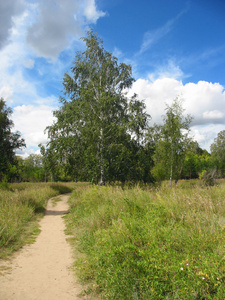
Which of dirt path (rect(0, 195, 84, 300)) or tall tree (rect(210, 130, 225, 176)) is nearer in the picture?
dirt path (rect(0, 195, 84, 300))

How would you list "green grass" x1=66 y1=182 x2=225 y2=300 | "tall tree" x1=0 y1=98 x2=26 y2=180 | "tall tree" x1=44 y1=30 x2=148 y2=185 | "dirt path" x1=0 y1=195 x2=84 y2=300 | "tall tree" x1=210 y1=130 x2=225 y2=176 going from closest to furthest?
1. "green grass" x1=66 y1=182 x2=225 y2=300
2. "dirt path" x1=0 y1=195 x2=84 y2=300
3. "tall tree" x1=44 y1=30 x2=148 y2=185
4. "tall tree" x1=0 y1=98 x2=26 y2=180
5. "tall tree" x1=210 y1=130 x2=225 y2=176

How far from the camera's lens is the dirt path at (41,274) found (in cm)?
369

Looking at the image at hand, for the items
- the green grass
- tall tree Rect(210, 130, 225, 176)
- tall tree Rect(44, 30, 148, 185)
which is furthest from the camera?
tall tree Rect(210, 130, 225, 176)

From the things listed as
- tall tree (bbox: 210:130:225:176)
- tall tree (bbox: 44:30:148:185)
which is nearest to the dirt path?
tall tree (bbox: 44:30:148:185)

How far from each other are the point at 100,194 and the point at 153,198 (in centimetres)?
380

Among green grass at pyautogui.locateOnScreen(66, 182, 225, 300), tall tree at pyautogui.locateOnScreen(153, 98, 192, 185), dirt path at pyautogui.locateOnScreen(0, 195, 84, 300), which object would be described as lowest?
dirt path at pyautogui.locateOnScreen(0, 195, 84, 300)

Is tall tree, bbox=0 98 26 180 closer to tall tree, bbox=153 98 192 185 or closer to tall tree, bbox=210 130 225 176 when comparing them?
tall tree, bbox=153 98 192 185

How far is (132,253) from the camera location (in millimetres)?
4020

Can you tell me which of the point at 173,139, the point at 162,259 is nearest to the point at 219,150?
the point at 173,139

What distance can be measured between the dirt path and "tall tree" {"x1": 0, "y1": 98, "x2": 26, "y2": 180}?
1982 cm

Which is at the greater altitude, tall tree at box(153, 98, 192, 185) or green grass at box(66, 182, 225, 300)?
tall tree at box(153, 98, 192, 185)

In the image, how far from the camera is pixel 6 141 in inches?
982

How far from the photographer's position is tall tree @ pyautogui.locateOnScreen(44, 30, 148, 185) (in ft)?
55.9

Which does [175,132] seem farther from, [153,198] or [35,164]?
[35,164]
